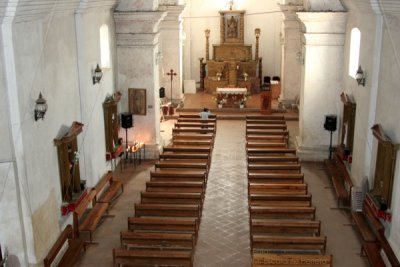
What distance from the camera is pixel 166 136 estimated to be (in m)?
21.4

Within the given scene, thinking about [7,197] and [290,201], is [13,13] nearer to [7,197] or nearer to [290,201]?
[7,197]

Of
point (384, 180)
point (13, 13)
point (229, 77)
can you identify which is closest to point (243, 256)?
point (384, 180)

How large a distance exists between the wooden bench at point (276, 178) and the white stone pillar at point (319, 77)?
12.6ft

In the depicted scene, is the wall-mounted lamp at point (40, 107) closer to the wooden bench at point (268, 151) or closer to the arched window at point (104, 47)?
the arched window at point (104, 47)

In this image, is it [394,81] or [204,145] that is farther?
[204,145]

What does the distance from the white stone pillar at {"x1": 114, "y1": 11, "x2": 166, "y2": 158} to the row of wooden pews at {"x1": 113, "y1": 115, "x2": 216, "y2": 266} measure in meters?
1.30

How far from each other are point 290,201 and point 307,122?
5.62 m

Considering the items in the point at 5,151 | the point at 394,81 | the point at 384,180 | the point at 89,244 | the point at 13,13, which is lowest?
the point at 89,244

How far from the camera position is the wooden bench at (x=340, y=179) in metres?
14.4

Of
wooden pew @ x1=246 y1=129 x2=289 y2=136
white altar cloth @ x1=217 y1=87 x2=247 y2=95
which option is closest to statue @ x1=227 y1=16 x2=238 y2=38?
white altar cloth @ x1=217 y1=87 x2=247 y2=95

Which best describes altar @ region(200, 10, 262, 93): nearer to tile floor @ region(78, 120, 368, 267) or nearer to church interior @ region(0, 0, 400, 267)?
church interior @ region(0, 0, 400, 267)

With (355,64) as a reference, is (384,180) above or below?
below

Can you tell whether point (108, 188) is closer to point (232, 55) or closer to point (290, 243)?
point (290, 243)

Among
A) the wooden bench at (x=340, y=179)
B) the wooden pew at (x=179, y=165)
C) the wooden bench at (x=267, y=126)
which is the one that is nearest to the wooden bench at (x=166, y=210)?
the wooden pew at (x=179, y=165)
